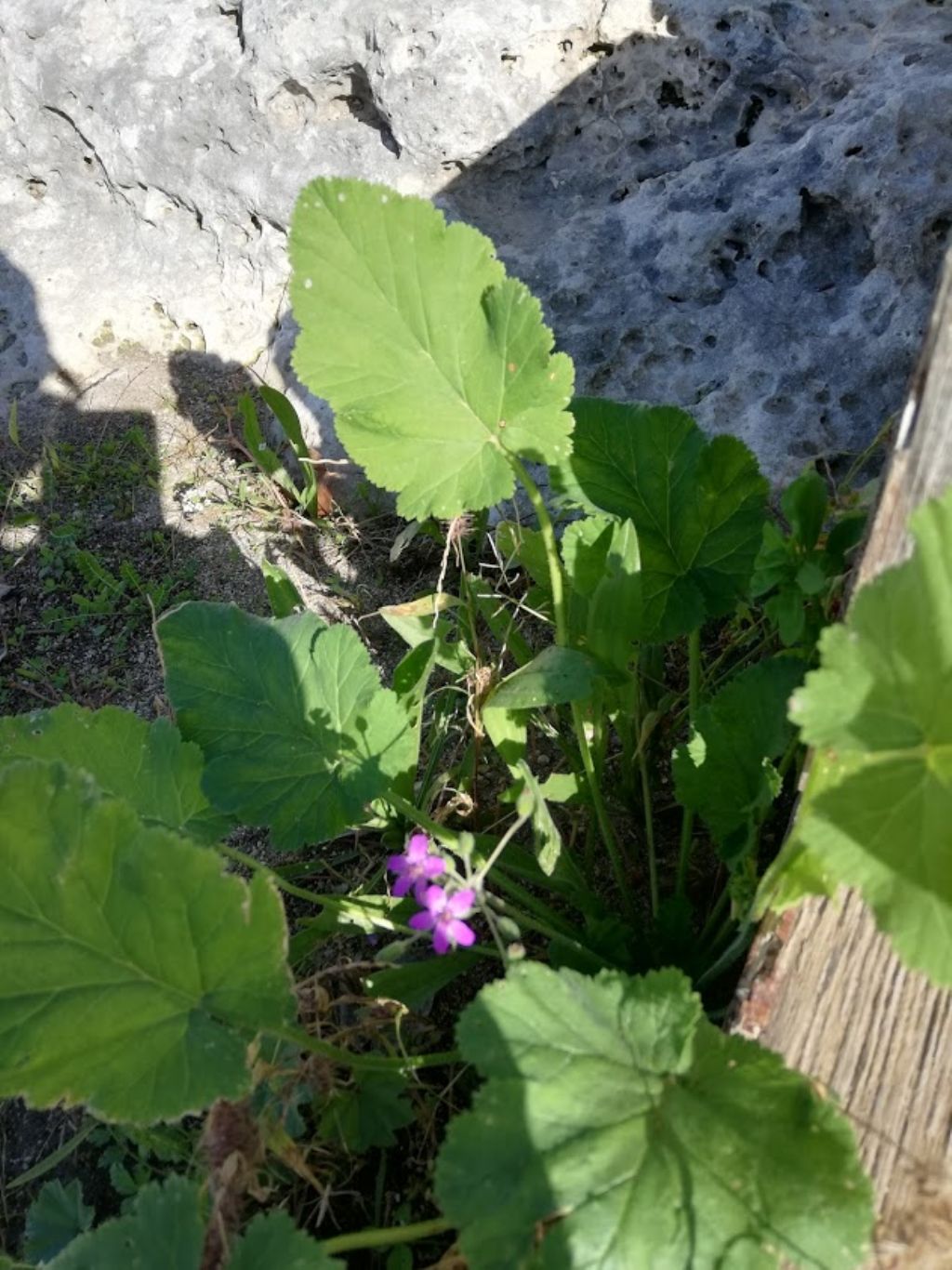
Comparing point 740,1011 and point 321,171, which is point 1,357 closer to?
point 321,171

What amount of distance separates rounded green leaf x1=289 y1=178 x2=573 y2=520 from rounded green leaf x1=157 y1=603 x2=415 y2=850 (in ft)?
0.77

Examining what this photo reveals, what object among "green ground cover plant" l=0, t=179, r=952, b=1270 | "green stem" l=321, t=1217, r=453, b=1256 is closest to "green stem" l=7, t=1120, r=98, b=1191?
"green ground cover plant" l=0, t=179, r=952, b=1270

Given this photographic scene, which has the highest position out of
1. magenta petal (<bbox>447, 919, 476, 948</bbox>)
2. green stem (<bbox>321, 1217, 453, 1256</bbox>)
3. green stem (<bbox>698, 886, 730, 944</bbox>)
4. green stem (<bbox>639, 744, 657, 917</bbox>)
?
magenta petal (<bbox>447, 919, 476, 948</bbox>)

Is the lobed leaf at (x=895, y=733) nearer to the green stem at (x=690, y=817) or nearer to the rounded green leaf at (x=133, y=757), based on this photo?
the green stem at (x=690, y=817)

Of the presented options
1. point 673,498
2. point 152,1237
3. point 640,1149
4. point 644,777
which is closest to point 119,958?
point 152,1237

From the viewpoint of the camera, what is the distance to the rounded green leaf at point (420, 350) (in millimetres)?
1206

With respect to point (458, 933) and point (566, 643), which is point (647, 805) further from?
point (458, 933)

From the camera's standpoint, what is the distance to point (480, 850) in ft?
4.71

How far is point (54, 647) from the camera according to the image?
2.21 m

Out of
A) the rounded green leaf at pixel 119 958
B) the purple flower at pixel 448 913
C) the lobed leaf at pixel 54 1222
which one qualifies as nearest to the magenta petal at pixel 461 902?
the purple flower at pixel 448 913

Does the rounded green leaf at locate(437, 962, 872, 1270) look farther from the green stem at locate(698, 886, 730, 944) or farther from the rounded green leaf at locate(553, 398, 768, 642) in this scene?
the rounded green leaf at locate(553, 398, 768, 642)

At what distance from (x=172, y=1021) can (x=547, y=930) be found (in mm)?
456

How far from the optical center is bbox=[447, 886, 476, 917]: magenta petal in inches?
38.9

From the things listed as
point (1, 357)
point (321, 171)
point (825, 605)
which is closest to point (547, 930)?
point (825, 605)
